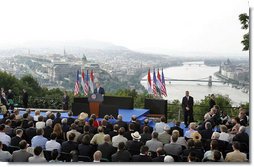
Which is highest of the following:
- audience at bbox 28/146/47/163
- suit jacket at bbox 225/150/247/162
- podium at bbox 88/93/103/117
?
podium at bbox 88/93/103/117

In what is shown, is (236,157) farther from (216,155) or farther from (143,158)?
(143,158)

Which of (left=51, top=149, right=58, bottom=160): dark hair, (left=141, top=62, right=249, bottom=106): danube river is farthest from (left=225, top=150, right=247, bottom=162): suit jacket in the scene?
(left=141, top=62, right=249, bottom=106): danube river

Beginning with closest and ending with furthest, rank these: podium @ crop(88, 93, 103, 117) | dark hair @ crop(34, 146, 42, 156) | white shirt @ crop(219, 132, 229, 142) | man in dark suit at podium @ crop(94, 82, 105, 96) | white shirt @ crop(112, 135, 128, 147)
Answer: dark hair @ crop(34, 146, 42, 156)
white shirt @ crop(112, 135, 128, 147)
white shirt @ crop(219, 132, 229, 142)
podium @ crop(88, 93, 103, 117)
man in dark suit at podium @ crop(94, 82, 105, 96)

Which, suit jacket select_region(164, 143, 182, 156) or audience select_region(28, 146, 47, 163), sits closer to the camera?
audience select_region(28, 146, 47, 163)

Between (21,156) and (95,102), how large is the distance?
6.63 metres

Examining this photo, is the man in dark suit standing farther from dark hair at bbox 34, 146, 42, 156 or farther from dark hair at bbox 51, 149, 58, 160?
dark hair at bbox 34, 146, 42, 156

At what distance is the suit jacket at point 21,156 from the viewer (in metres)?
7.23

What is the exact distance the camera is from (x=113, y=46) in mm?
37812

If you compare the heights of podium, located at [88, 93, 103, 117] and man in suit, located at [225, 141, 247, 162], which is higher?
podium, located at [88, 93, 103, 117]

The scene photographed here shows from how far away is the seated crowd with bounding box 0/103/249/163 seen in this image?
284 inches

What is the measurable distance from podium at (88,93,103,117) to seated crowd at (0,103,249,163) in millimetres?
3736

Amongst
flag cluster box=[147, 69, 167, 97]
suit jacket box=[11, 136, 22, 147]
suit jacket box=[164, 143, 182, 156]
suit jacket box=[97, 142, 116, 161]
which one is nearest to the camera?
suit jacket box=[97, 142, 116, 161]

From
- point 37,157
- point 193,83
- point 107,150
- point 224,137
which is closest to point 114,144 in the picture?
point 107,150

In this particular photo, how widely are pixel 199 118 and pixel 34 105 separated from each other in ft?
25.8
